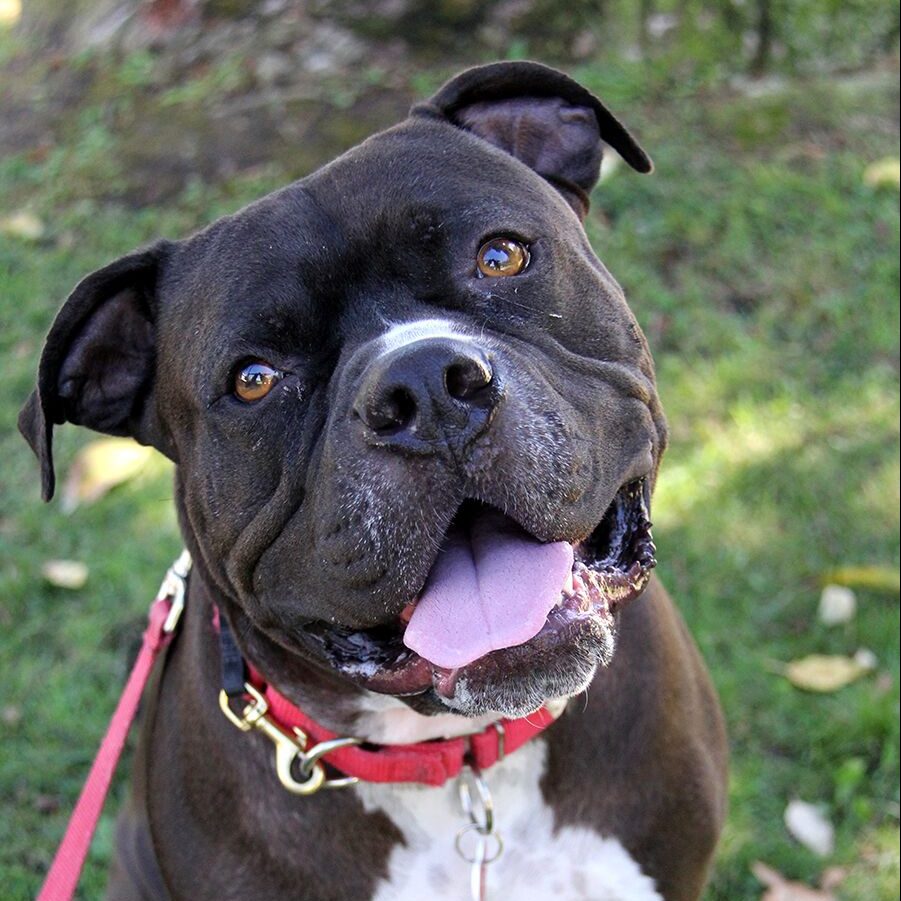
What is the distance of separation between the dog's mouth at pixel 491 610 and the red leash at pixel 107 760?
84 centimetres

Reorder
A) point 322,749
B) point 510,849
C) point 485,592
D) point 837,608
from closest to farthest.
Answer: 1. point 485,592
2. point 322,749
3. point 510,849
4. point 837,608

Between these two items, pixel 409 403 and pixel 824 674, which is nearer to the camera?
pixel 409 403

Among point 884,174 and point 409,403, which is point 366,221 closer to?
point 409,403

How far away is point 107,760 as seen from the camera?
10.4 feet

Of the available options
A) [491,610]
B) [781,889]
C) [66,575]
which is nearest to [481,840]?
[491,610]

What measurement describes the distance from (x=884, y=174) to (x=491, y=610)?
4.59 m

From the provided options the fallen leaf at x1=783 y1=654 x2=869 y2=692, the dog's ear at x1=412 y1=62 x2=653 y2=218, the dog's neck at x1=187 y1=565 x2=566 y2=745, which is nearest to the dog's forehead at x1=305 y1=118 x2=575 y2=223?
the dog's ear at x1=412 y1=62 x2=653 y2=218

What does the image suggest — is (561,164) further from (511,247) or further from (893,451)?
(893,451)

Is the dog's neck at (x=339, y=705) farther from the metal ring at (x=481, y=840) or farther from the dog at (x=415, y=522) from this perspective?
the metal ring at (x=481, y=840)

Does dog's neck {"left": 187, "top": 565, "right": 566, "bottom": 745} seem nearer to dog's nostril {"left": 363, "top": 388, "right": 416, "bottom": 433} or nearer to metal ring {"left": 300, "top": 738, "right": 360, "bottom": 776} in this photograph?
metal ring {"left": 300, "top": 738, "right": 360, "bottom": 776}

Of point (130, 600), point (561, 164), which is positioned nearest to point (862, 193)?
point (561, 164)

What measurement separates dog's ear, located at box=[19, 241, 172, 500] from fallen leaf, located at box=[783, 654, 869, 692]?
2.32 meters

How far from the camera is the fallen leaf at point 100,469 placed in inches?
223

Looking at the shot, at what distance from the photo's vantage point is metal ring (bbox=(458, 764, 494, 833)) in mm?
2900
